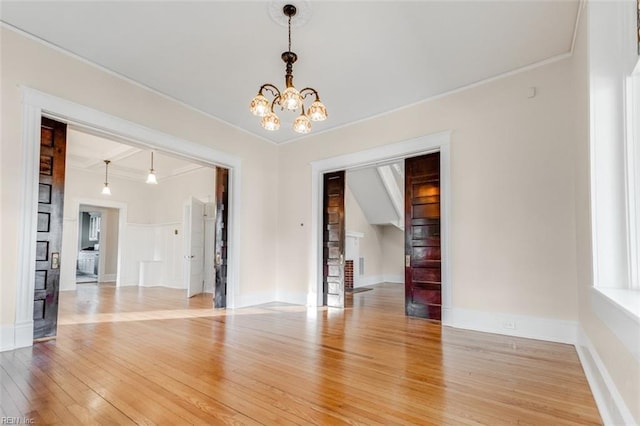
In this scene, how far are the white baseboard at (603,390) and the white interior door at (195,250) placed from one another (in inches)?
242

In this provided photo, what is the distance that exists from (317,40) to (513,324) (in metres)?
3.81

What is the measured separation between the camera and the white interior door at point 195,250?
6.57 meters

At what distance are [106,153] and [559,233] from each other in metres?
8.37

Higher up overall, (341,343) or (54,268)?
(54,268)

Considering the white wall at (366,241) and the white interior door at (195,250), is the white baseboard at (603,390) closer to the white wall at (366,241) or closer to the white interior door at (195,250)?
the white wall at (366,241)

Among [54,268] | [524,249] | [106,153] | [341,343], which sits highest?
[106,153]

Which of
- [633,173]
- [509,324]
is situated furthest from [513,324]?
[633,173]

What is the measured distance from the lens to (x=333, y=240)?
5695 millimetres

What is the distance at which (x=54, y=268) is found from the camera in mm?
3520

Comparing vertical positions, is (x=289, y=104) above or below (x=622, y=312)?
above

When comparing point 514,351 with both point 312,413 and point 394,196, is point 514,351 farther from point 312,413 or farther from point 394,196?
point 394,196

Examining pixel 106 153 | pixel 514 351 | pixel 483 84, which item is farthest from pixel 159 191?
pixel 514 351

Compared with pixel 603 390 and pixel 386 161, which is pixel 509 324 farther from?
pixel 386 161

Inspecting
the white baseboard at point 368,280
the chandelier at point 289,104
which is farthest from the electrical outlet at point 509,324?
the white baseboard at point 368,280
